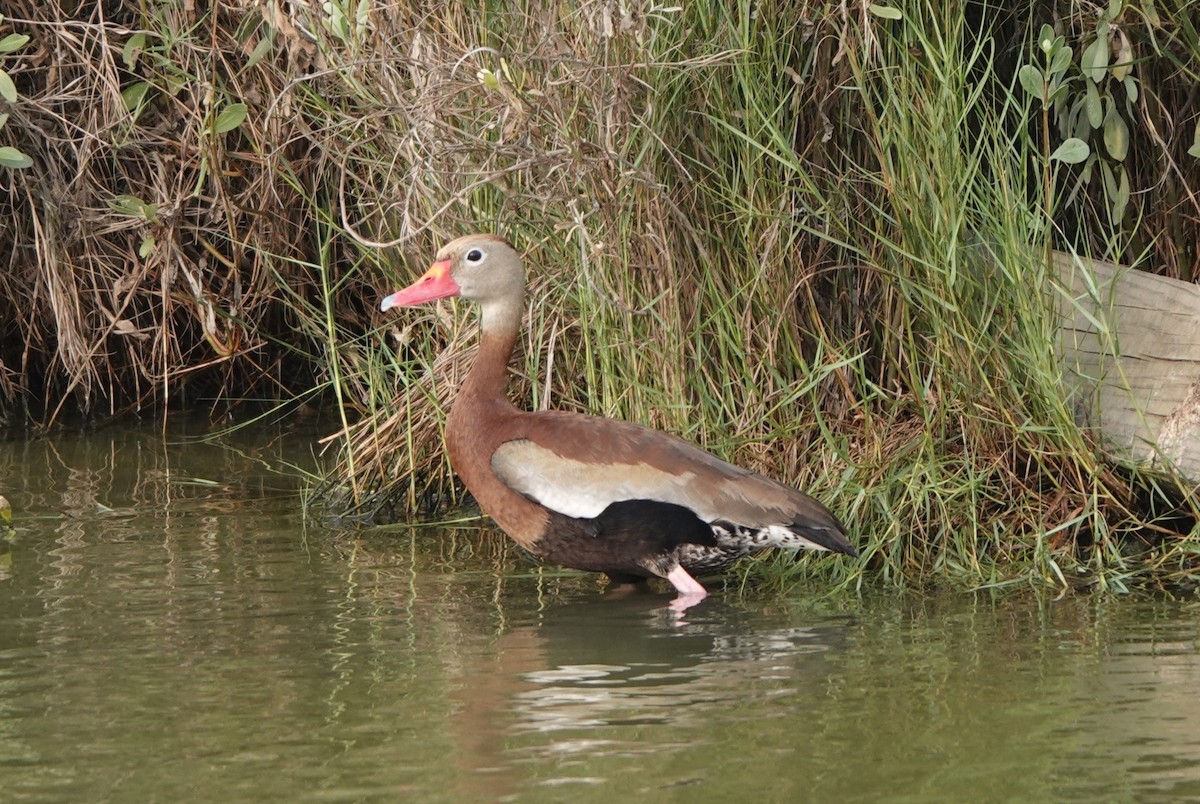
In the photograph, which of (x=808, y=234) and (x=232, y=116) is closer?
(x=808, y=234)

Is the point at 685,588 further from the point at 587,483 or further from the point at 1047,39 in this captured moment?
the point at 1047,39

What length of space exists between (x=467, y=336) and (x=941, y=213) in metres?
1.93

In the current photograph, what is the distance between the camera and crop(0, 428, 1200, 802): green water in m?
3.96

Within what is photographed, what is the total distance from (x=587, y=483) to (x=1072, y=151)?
1.87 m

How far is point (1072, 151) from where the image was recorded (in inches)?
225

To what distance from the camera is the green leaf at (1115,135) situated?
19.5ft

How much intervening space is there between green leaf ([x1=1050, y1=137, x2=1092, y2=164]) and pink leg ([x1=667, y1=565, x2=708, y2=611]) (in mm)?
1765

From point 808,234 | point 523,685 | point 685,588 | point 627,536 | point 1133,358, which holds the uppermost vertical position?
point 808,234

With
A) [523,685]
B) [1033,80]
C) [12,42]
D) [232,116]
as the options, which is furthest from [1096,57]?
[12,42]

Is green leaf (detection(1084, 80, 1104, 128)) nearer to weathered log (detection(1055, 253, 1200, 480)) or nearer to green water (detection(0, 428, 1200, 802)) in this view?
weathered log (detection(1055, 253, 1200, 480))

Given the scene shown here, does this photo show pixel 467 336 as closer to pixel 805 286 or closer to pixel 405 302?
pixel 405 302

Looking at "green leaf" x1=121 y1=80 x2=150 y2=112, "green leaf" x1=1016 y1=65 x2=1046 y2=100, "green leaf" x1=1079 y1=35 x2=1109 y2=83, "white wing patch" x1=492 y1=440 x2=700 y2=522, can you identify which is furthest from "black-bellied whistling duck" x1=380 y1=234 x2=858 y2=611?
"green leaf" x1=121 y1=80 x2=150 y2=112

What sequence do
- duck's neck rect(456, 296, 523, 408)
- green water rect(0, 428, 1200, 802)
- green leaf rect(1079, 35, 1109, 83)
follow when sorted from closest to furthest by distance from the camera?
1. green water rect(0, 428, 1200, 802)
2. green leaf rect(1079, 35, 1109, 83)
3. duck's neck rect(456, 296, 523, 408)

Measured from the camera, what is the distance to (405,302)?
6.20m
